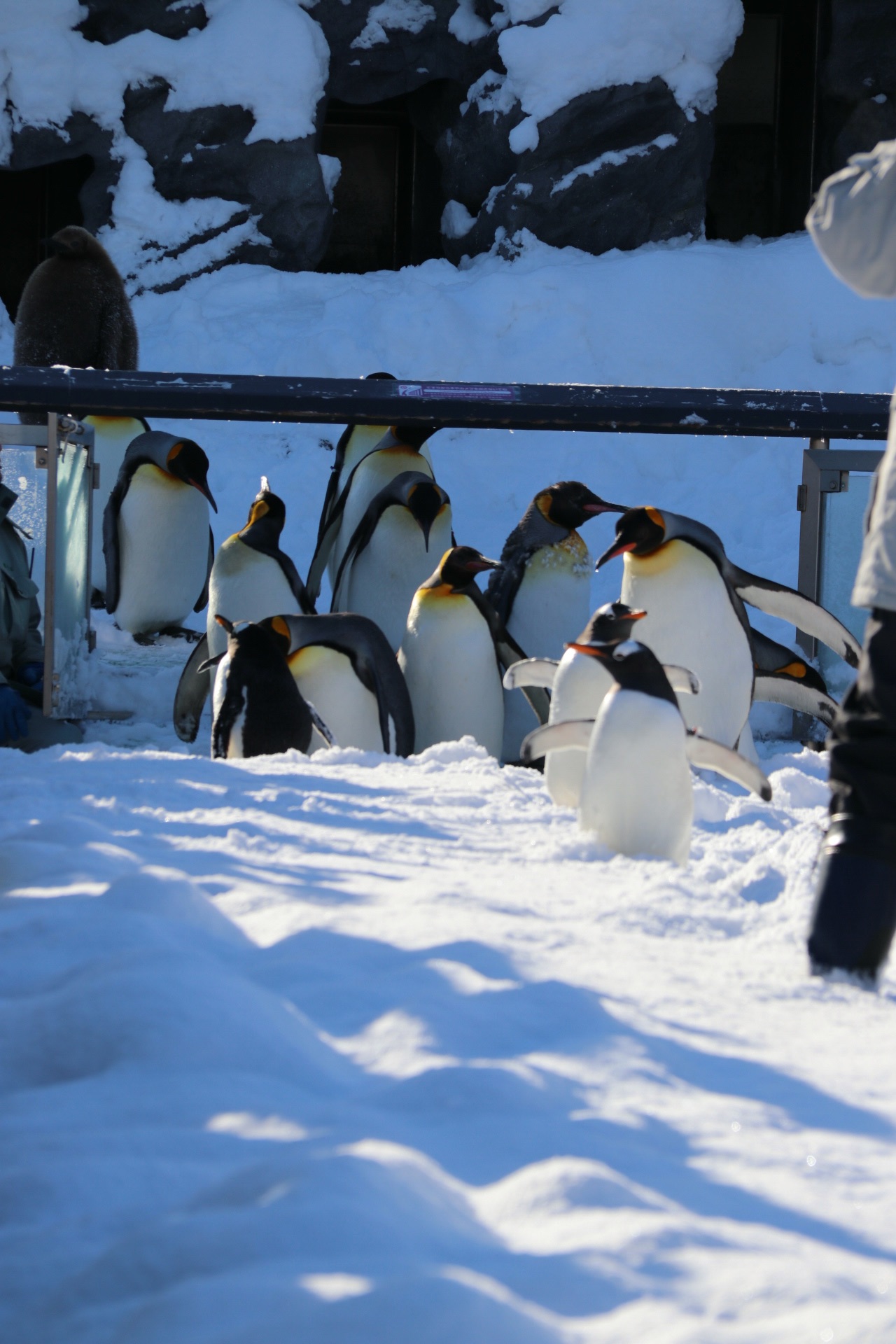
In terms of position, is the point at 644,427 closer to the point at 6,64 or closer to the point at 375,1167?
the point at 375,1167

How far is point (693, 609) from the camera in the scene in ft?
11.9

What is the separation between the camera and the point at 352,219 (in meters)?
12.4

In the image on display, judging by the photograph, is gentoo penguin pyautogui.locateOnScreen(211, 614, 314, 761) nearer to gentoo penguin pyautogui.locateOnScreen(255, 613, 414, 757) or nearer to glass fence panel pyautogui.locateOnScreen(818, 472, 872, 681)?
gentoo penguin pyautogui.locateOnScreen(255, 613, 414, 757)

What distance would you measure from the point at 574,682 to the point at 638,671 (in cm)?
65

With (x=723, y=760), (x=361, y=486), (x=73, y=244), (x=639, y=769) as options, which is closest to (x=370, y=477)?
(x=361, y=486)

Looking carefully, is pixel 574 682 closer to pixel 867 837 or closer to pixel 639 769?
pixel 639 769

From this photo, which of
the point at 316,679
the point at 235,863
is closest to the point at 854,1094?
the point at 235,863

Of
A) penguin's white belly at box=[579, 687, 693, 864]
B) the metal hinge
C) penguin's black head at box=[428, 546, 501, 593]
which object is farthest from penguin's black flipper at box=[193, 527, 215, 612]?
penguin's white belly at box=[579, 687, 693, 864]

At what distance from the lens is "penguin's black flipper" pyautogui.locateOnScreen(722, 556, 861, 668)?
3.85m

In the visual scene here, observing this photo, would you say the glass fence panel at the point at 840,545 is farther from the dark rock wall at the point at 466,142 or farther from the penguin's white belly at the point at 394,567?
the dark rock wall at the point at 466,142

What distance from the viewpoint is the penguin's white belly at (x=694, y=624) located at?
3635 mm

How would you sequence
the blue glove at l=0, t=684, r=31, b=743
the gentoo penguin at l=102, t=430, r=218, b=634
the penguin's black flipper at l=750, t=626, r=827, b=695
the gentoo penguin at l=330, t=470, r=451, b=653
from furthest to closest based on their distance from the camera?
the gentoo penguin at l=102, t=430, r=218, b=634 → the gentoo penguin at l=330, t=470, r=451, b=653 → the blue glove at l=0, t=684, r=31, b=743 → the penguin's black flipper at l=750, t=626, r=827, b=695

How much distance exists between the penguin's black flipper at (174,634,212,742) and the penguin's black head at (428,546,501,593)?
2.80ft

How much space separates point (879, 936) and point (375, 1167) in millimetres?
680
